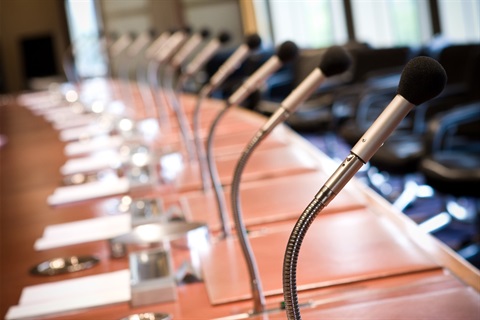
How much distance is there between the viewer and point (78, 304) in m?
1.66

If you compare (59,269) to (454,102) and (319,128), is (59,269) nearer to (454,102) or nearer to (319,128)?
(454,102)

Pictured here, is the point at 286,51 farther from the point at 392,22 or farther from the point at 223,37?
the point at 392,22

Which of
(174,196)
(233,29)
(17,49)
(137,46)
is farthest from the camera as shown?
(17,49)

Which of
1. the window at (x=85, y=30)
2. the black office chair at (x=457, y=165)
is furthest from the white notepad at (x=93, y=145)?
the window at (x=85, y=30)

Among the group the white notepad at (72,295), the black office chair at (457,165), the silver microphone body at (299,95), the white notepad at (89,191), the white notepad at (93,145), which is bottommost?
the black office chair at (457,165)

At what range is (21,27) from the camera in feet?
43.0

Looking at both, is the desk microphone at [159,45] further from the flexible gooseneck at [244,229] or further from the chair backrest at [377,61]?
the flexible gooseneck at [244,229]

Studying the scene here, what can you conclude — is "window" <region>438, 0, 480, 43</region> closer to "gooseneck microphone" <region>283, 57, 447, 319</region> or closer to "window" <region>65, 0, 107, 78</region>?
"gooseneck microphone" <region>283, 57, 447, 319</region>

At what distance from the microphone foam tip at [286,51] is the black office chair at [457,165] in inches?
65.4

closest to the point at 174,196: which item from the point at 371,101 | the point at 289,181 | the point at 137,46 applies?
the point at 289,181

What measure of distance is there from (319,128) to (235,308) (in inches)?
157

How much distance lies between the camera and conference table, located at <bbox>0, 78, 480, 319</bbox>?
1.52 m

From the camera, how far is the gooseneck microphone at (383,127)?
954 millimetres

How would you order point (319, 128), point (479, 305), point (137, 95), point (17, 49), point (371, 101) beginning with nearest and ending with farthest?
point (479, 305), point (371, 101), point (319, 128), point (137, 95), point (17, 49)
